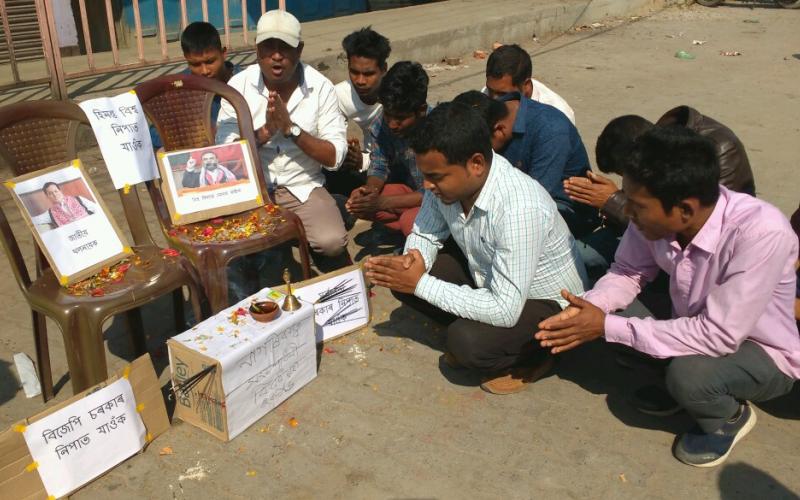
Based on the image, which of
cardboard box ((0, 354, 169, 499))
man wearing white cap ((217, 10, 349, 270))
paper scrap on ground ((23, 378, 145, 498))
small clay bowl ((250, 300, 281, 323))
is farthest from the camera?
man wearing white cap ((217, 10, 349, 270))

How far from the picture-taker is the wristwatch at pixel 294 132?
163 inches

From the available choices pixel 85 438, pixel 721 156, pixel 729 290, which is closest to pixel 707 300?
pixel 729 290

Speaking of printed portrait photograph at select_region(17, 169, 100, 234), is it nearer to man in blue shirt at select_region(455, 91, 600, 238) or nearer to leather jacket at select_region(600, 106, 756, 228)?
man in blue shirt at select_region(455, 91, 600, 238)

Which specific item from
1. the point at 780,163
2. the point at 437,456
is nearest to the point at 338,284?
the point at 437,456

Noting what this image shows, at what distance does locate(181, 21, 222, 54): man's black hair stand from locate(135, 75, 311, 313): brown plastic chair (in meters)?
0.52

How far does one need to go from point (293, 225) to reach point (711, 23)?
13.0 metres

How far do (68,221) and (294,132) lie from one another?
4.14ft

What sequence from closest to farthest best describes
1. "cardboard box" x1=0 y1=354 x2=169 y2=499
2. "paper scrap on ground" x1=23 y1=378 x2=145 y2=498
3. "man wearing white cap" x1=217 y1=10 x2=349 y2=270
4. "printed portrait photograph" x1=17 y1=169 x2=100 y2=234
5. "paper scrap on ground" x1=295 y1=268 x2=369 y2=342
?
"cardboard box" x1=0 y1=354 x2=169 y2=499
"paper scrap on ground" x1=23 y1=378 x2=145 y2=498
"printed portrait photograph" x1=17 y1=169 x2=100 y2=234
"paper scrap on ground" x1=295 y1=268 x2=369 y2=342
"man wearing white cap" x1=217 y1=10 x2=349 y2=270

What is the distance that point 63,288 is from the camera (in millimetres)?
3342

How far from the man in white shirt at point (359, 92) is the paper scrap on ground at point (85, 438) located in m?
2.46

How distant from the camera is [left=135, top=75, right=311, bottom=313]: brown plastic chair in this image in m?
3.78

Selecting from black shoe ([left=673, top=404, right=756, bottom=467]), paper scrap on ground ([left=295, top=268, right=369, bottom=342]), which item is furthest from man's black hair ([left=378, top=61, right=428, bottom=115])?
black shoe ([left=673, top=404, right=756, bottom=467])

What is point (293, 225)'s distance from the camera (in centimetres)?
400

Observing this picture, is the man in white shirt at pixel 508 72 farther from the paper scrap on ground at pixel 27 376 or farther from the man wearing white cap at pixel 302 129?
the paper scrap on ground at pixel 27 376
